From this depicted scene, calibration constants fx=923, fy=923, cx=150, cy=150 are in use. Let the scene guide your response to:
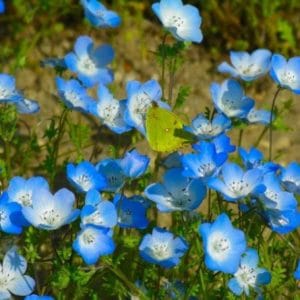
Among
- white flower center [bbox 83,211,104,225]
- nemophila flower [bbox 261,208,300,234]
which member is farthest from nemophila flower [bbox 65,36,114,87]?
nemophila flower [bbox 261,208,300,234]

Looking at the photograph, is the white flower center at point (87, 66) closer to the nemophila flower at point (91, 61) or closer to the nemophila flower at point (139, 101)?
the nemophila flower at point (91, 61)

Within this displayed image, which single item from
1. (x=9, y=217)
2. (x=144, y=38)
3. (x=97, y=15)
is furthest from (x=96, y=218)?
(x=144, y=38)

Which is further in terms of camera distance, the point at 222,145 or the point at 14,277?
the point at 222,145

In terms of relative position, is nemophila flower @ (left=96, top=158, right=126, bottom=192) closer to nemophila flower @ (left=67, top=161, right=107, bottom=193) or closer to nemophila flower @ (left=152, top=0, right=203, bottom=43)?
nemophila flower @ (left=67, top=161, right=107, bottom=193)

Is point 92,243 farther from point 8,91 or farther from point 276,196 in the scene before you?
point 8,91

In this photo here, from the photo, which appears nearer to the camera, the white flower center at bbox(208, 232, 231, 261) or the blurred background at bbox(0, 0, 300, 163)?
the white flower center at bbox(208, 232, 231, 261)
